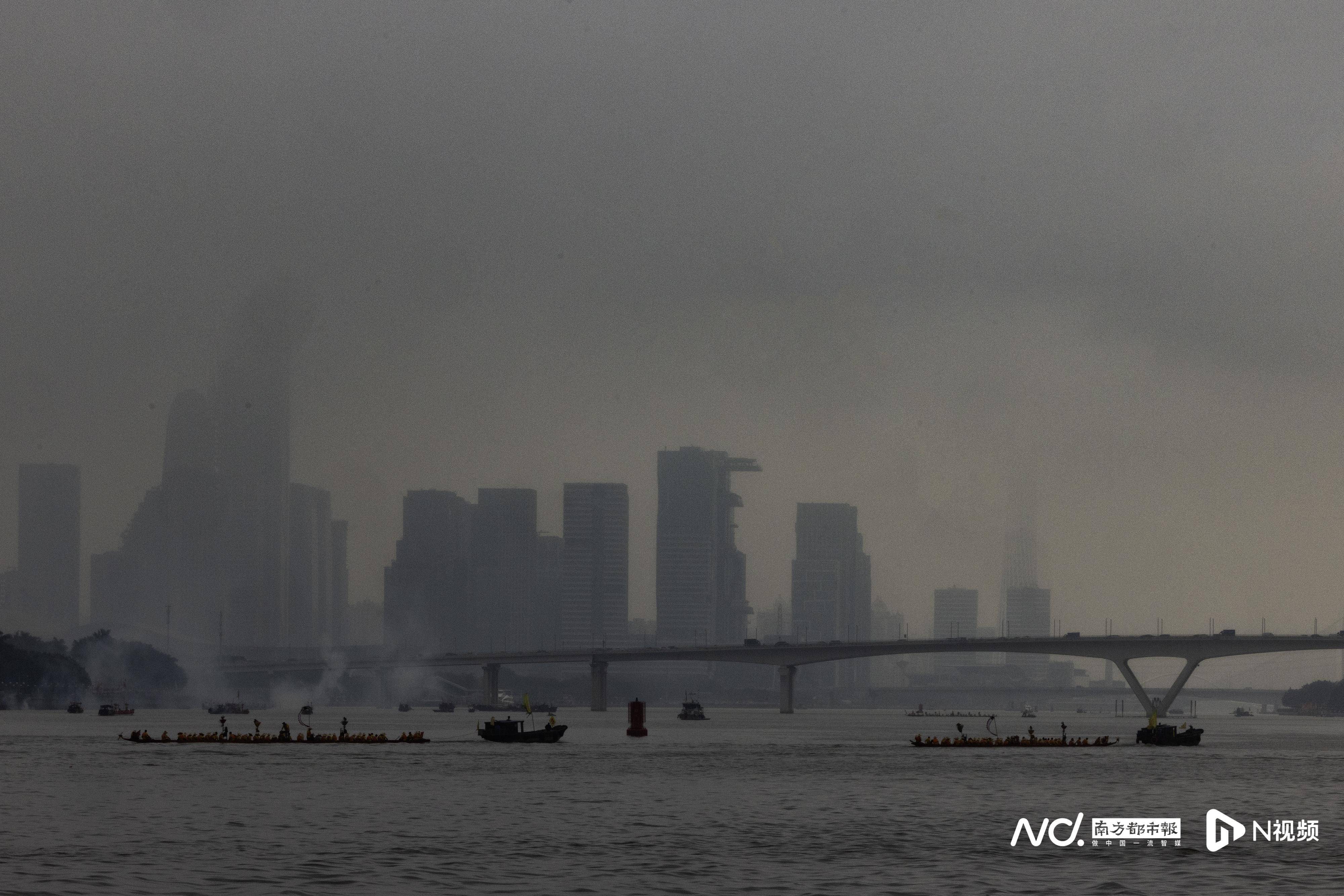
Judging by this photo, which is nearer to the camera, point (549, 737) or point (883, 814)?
point (883, 814)

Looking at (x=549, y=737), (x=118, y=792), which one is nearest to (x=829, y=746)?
(x=549, y=737)

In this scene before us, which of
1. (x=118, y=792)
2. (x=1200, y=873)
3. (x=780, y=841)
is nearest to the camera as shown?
(x=1200, y=873)

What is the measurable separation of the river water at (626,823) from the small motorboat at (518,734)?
22.6m

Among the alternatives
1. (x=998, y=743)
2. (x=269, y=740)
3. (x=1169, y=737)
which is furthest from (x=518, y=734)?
(x=1169, y=737)

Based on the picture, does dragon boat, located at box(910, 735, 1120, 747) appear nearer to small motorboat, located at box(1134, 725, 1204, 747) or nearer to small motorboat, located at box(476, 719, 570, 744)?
small motorboat, located at box(1134, 725, 1204, 747)

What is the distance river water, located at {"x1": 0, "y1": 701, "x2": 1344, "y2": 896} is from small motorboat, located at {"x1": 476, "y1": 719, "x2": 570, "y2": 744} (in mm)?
22555

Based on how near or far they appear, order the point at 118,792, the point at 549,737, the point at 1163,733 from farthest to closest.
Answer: the point at 1163,733 < the point at 549,737 < the point at 118,792

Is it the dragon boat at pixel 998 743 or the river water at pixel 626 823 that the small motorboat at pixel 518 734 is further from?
the dragon boat at pixel 998 743

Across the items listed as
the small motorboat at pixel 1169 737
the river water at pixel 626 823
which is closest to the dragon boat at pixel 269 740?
the river water at pixel 626 823

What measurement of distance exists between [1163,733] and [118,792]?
12610 centimetres

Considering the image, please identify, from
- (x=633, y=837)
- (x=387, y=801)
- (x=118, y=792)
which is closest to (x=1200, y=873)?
(x=633, y=837)

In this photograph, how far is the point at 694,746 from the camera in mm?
184125

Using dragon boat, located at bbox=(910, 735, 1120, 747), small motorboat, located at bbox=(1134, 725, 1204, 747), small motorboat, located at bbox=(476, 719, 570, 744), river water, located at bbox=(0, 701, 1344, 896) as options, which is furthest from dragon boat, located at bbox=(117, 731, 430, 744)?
small motorboat, located at bbox=(1134, 725, 1204, 747)

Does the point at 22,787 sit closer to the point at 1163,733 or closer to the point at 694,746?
the point at 694,746
